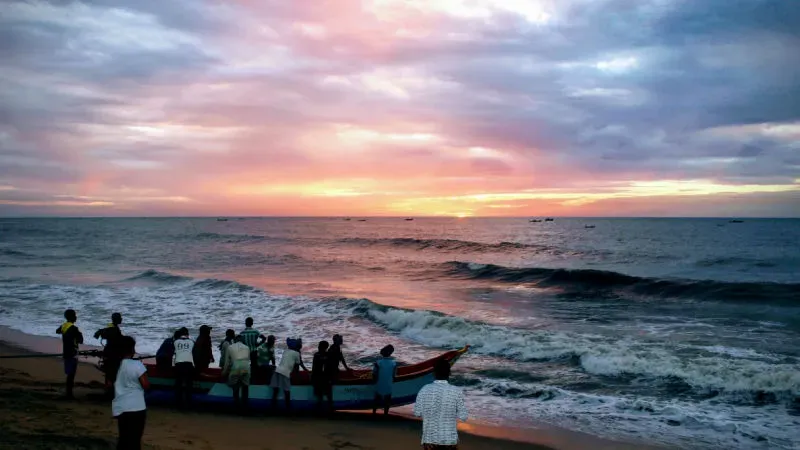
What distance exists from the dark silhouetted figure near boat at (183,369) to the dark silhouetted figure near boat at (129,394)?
4.40 meters

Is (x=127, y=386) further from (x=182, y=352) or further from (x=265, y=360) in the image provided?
(x=265, y=360)

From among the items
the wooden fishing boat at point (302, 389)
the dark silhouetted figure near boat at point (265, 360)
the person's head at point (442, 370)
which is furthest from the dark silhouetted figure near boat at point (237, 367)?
the person's head at point (442, 370)

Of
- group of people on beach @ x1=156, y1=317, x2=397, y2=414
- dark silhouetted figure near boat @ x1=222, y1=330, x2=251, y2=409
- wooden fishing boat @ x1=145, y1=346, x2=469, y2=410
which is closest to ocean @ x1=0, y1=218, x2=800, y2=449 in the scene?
wooden fishing boat @ x1=145, y1=346, x2=469, y2=410

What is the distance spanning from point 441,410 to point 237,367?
19.3ft

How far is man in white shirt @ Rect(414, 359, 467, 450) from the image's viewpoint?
535 centimetres

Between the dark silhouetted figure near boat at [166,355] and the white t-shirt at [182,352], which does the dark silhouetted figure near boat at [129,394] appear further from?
the dark silhouetted figure near boat at [166,355]

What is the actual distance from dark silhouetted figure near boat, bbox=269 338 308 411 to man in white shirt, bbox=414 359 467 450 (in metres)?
5.19

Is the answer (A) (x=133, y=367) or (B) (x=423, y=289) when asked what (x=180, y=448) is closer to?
(A) (x=133, y=367)

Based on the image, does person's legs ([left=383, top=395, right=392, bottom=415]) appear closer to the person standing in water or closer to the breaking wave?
the person standing in water

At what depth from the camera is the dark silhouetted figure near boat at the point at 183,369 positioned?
10.3 meters

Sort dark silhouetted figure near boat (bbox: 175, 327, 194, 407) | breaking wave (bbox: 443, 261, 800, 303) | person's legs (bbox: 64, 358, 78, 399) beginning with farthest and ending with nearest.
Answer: breaking wave (bbox: 443, 261, 800, 303), dark silhouetted figure near boat (bbox: 175, 327, 194, 407), person's legs (bbox: 64, 358, 78, 399)

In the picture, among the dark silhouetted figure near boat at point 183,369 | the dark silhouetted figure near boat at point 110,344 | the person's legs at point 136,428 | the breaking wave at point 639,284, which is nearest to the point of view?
the person's legs at point 136,428

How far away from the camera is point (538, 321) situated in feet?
68.5

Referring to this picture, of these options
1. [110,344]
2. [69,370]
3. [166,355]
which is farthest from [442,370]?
[69,370]
